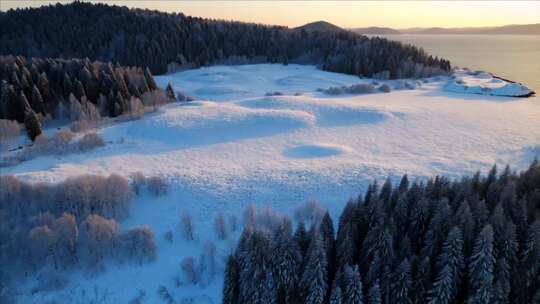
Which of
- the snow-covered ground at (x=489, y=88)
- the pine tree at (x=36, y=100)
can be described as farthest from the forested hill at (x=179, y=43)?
the pine tree at (x=36, y=100)

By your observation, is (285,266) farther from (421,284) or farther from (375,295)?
(421,284)

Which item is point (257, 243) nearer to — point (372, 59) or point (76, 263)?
point (76, 263)

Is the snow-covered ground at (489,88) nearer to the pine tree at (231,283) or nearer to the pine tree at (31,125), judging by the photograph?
the pine tree at (231,283)

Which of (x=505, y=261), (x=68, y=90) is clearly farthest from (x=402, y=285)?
(x=68, y=90)

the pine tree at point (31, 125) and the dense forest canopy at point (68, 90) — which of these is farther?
the dense forest canopy at point (68, 90)

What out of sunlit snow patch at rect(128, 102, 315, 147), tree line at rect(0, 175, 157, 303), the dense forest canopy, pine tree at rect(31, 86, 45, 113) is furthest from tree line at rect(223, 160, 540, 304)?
→ pine tree at rect(31, 86, 45, 113)

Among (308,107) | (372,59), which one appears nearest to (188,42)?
(372,59)
